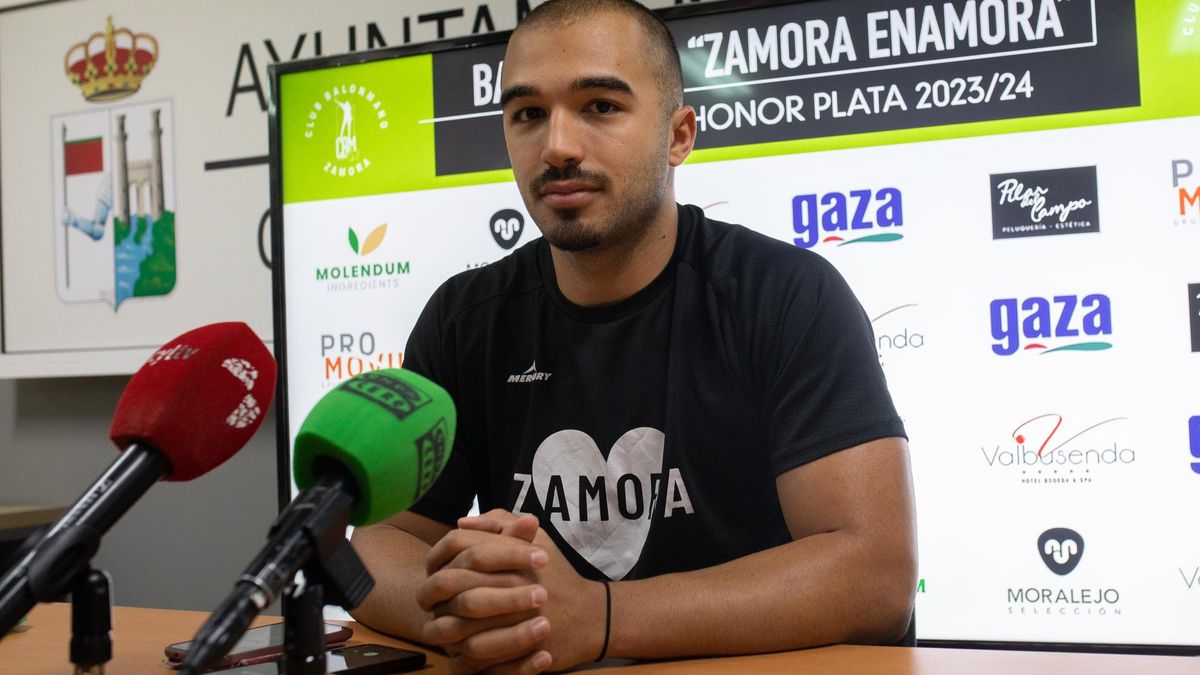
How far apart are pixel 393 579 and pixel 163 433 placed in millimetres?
542

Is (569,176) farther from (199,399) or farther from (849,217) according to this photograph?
(849,217)

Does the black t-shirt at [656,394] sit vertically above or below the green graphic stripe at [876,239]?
below

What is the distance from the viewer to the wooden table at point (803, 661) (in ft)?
3.14

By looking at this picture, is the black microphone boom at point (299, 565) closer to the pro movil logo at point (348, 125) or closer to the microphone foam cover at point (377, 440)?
the microphone foam cover at point (377, 440)

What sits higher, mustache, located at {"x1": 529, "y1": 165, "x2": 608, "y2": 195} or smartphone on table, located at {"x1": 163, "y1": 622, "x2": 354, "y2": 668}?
mustache, located at {"x1": 529, "y1": 165, "x2": 608, "y2": 195}

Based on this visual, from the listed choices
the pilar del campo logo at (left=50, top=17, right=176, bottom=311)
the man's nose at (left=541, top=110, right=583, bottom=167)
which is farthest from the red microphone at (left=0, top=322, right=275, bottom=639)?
the pilar del campo logo at (left=50, top=17, right=176, bottom=311)

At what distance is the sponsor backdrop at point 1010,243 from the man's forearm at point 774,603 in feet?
3.19

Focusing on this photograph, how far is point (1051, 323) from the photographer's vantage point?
205 centimetres

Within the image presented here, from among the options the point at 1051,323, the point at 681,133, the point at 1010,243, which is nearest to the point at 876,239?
the point at 1010,243

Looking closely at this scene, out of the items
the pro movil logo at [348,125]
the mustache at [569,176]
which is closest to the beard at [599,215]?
the mustache at [569,176]

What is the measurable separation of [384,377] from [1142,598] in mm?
1743

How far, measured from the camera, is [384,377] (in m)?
0.83

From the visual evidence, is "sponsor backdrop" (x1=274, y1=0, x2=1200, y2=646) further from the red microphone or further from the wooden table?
the red microphone

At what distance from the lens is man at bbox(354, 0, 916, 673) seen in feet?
4.02
